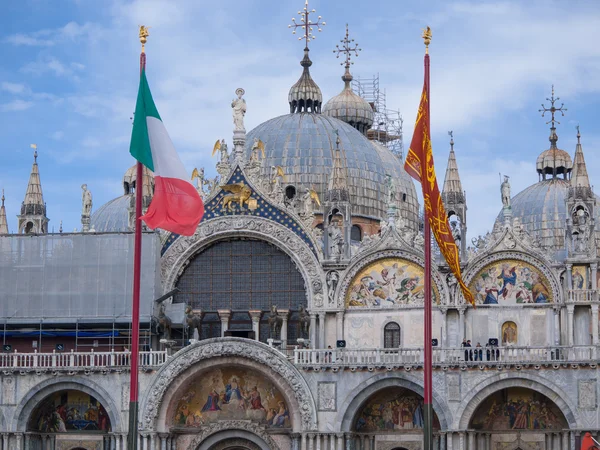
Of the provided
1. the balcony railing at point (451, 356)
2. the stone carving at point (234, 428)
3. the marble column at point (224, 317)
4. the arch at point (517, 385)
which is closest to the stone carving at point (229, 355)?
the stone carving at point (234, 428)

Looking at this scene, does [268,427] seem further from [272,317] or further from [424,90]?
[424,90]

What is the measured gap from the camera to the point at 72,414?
6200cm

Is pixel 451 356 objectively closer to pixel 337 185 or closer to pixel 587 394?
pixel 587 394

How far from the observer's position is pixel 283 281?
63344 mm

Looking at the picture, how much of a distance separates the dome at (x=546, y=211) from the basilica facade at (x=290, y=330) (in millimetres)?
15037

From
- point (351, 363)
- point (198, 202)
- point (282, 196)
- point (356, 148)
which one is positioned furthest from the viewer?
point (356, 148)

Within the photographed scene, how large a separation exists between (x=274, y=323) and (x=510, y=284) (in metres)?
9.70

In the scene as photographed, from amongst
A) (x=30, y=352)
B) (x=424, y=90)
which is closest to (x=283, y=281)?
(x=30, y=352)

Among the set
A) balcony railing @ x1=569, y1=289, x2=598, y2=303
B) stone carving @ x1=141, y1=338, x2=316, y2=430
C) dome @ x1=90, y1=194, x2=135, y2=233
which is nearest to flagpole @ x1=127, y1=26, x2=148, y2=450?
stone carving @ x1=141, y1=338, x2=316, y2=430

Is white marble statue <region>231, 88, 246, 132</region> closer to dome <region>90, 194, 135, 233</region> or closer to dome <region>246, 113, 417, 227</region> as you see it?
dome <region>246, 113, 417, 227</region>

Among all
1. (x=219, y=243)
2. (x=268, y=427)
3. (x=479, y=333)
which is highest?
(x=219, y=243)

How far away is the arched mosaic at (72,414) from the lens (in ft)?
202

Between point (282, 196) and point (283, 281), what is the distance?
358 centimetres

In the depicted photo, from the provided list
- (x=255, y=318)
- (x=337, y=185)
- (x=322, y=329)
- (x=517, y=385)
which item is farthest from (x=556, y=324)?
(x=255, y=318)
